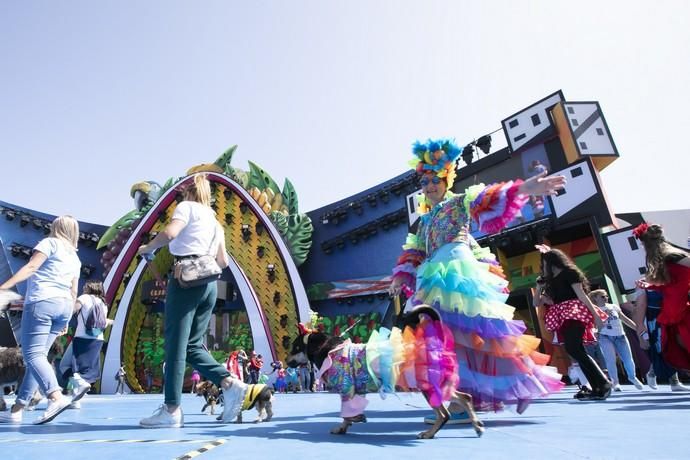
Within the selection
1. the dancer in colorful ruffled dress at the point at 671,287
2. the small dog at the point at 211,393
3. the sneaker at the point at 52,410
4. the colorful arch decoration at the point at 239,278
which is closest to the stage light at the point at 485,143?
the colorful arch decoration at the point at 239,278

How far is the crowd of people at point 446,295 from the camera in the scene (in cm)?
295

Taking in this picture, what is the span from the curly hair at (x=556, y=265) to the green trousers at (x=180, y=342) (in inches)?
139

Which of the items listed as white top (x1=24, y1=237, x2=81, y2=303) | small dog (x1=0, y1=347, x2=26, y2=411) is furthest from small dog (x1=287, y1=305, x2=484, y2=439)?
small dog (x1=0, y1=347, x2=26, y2=411)

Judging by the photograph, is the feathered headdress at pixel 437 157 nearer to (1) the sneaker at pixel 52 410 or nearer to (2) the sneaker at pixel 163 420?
(2) the sneaker at pixel 163 420

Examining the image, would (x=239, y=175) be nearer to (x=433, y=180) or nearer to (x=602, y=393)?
(x=602, y=393)

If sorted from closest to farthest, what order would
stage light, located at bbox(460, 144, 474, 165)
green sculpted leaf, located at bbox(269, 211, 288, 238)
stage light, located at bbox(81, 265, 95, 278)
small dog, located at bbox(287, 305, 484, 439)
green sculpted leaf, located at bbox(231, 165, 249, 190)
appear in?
1. small dog, located at bbox(287, 305, 484, 439)
2. stage light, located at bbox(460, 144, 474, 165)
3. green sculpted leaf, located at bbox(269, 211, 288, 238)
4. green sculpted leaf, located at bbox(231, 165, 249, 190)
5. stage light, located at bbox(81, 265, 95, 278)

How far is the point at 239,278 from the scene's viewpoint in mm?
22203

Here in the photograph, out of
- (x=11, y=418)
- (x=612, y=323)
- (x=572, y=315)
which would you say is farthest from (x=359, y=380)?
(x=612, y=323)

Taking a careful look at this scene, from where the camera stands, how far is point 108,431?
10.1 feet

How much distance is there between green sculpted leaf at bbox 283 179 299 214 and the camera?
24.7 m

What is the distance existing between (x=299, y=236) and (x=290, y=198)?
2.21 meters

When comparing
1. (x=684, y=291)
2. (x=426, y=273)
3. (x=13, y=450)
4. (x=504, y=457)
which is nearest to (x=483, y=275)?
(x=426, y=273)

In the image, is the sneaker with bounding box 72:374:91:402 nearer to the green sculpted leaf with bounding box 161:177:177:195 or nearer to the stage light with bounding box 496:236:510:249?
the stage light with bounding box 496:236:510:249

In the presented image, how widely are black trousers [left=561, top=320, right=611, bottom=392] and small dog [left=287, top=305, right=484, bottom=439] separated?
89.2 inches
